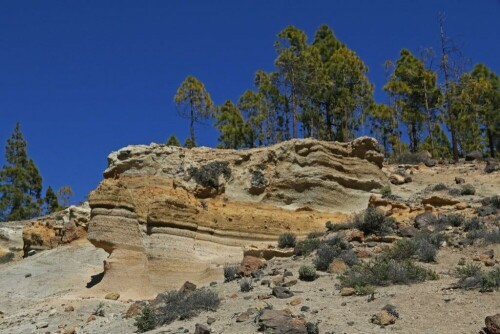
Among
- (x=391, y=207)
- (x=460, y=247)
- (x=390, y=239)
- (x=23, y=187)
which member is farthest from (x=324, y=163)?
(x=23, y=187)

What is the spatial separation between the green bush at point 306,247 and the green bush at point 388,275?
3990 millimetres

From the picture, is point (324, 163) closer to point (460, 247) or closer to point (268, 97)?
point (460, 247)

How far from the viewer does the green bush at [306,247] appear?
19172 millimetres

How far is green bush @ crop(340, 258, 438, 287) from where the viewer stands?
47.5ft

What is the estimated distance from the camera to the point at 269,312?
12531 millimetres

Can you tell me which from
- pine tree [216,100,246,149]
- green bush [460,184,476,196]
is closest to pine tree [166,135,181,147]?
pine tree [216,100,246,149]

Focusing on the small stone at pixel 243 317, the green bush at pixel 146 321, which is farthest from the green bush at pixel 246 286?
the green bush at pixel 146 321

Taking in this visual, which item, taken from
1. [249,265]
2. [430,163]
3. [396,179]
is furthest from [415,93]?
[249,265]

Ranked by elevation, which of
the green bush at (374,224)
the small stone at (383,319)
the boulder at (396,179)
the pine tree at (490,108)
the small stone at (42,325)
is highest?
the pine tree at (490,108)

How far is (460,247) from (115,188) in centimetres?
1106

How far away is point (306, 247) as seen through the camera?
19.2 m

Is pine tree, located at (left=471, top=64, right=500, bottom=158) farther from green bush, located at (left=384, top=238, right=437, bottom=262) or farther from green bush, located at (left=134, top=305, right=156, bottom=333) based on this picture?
green bush, located at (left=134, top=305, right=156, bottom=333)

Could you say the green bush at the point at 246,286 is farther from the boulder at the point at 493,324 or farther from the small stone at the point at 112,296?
the boulder at the point at 493,324

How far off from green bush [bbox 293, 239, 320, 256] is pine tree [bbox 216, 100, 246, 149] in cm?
2380
